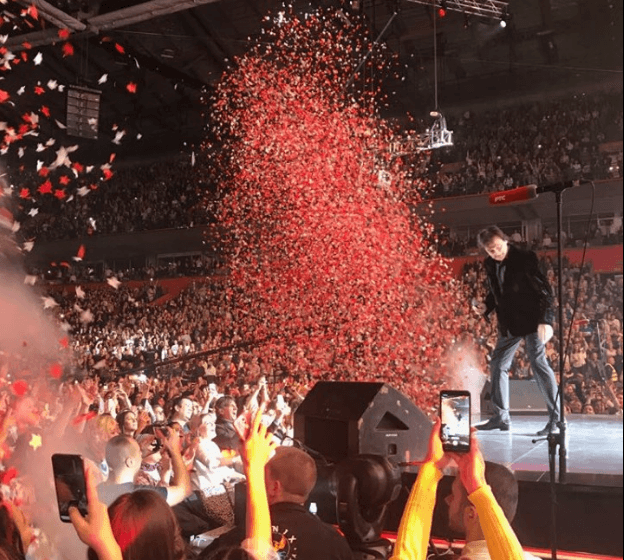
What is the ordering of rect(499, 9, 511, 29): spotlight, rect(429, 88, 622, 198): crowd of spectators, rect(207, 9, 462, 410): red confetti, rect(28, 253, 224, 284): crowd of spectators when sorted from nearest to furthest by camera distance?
1. rect(429, 88, 622, 198): crowd of spectators
2. rect(499, 9, 511, 29): spotlight
3. rect(207, 9, 462, 410): red confetti
4. rect(28, 253, 224, 284): crowd of spectators

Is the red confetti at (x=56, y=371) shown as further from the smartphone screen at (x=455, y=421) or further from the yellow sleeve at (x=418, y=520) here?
the yellow sleeve at (x=418, y=520)

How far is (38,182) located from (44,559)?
127 inches

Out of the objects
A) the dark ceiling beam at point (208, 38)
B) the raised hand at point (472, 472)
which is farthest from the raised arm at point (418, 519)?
the dark ceiling beam at point (208, 38)

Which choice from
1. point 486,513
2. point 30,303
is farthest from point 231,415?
point 486,513

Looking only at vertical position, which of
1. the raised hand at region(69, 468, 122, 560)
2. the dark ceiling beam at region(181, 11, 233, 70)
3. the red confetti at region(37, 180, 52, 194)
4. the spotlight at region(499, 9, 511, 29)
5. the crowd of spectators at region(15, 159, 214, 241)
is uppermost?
the dark ceiling beam at region(181, 11, 233, 70)

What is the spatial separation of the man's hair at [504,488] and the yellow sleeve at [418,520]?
0.33 m

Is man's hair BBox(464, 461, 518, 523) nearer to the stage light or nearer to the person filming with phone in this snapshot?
the person filming with phone

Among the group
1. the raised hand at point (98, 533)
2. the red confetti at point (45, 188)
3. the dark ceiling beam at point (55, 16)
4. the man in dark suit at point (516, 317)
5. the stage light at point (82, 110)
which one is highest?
the dark ceiling beam at point (55, 16)

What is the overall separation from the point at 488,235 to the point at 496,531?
7.58 feet

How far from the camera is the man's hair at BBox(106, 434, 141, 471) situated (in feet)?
9.68

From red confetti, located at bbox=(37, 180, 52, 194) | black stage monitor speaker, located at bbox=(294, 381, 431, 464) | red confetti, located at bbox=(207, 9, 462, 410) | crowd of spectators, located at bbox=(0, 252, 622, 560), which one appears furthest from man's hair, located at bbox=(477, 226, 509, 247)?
red confetti, located at bbox=(37, 180, 52, 194)

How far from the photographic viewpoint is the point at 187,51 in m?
4.99

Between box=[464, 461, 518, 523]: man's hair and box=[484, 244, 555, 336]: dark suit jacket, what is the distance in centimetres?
142

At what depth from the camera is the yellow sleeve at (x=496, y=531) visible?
184 centimetres
